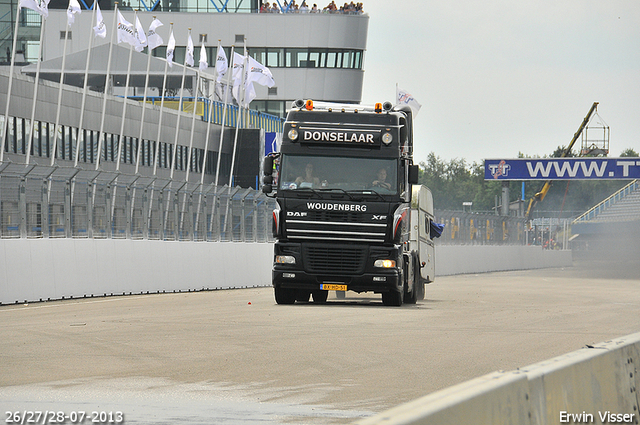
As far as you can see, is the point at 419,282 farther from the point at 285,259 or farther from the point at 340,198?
the point at 340,198

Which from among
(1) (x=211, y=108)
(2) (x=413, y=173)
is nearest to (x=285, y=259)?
(2) (x=413, y=173)

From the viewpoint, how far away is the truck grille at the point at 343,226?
1820 cm

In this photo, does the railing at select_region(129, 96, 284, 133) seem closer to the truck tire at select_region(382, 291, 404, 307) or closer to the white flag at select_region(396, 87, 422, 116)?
the white flag at select_region(396, 87, 422, 116)

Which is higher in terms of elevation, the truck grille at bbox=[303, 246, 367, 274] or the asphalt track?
the truck grille at bbox=[303, 246, 367, 274]

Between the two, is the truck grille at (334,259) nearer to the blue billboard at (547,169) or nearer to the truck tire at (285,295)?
the truck tire at (285,295)

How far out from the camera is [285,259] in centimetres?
1856

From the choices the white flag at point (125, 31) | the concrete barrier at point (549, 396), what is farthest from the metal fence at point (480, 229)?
the concrete barrier at point (549, 396)

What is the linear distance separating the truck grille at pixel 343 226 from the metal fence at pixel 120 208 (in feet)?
17.9

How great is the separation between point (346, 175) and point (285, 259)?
6.03 ft

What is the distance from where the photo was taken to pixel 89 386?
858 cm

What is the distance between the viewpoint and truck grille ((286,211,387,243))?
18.2 metres

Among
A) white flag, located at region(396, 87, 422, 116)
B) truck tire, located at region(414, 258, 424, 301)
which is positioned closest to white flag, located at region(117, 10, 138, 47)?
white flag, located at region(396, 87, 422, 116)

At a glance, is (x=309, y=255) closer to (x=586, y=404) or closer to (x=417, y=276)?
(x=417, y=276)

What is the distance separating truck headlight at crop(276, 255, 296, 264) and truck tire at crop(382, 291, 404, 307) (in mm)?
2030
